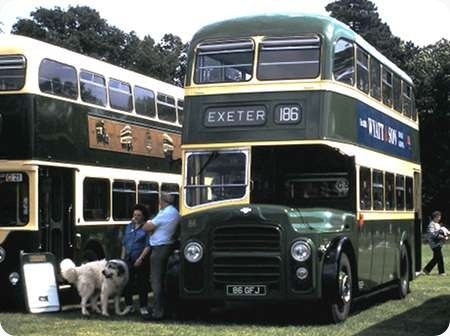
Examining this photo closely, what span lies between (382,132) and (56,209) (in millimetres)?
5951

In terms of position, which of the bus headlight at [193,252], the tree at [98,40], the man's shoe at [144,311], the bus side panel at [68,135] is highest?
the tree at [98,40]

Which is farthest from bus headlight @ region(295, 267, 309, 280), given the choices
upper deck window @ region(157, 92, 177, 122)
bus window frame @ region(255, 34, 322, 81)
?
upper deck window @ region(157, 92, 177, 122)

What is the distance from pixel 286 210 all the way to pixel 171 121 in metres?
8.52

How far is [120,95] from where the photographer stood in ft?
56.2

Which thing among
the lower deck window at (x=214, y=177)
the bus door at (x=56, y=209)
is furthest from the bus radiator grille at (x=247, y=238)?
the bus door at (x=56, y=209)

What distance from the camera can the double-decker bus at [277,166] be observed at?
1123 cm

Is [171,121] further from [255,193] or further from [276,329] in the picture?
[276,329]

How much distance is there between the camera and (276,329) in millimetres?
11086

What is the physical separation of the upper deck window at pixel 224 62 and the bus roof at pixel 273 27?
0.15 m

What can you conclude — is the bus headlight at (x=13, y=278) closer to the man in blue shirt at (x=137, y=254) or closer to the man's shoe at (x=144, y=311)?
the man in blue shirt at (x=137, y=254)

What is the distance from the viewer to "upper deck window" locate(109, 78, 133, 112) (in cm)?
1677

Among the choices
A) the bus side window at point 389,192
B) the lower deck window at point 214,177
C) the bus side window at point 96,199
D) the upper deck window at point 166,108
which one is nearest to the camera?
the lower deck window at point 214,177

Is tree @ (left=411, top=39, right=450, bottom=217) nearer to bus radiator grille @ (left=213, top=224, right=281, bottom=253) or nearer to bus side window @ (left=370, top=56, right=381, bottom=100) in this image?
bus side window @ (left=370, top=56, right=381, bottom=100)

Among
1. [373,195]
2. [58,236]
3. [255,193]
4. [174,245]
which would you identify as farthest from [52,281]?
[373,195]
